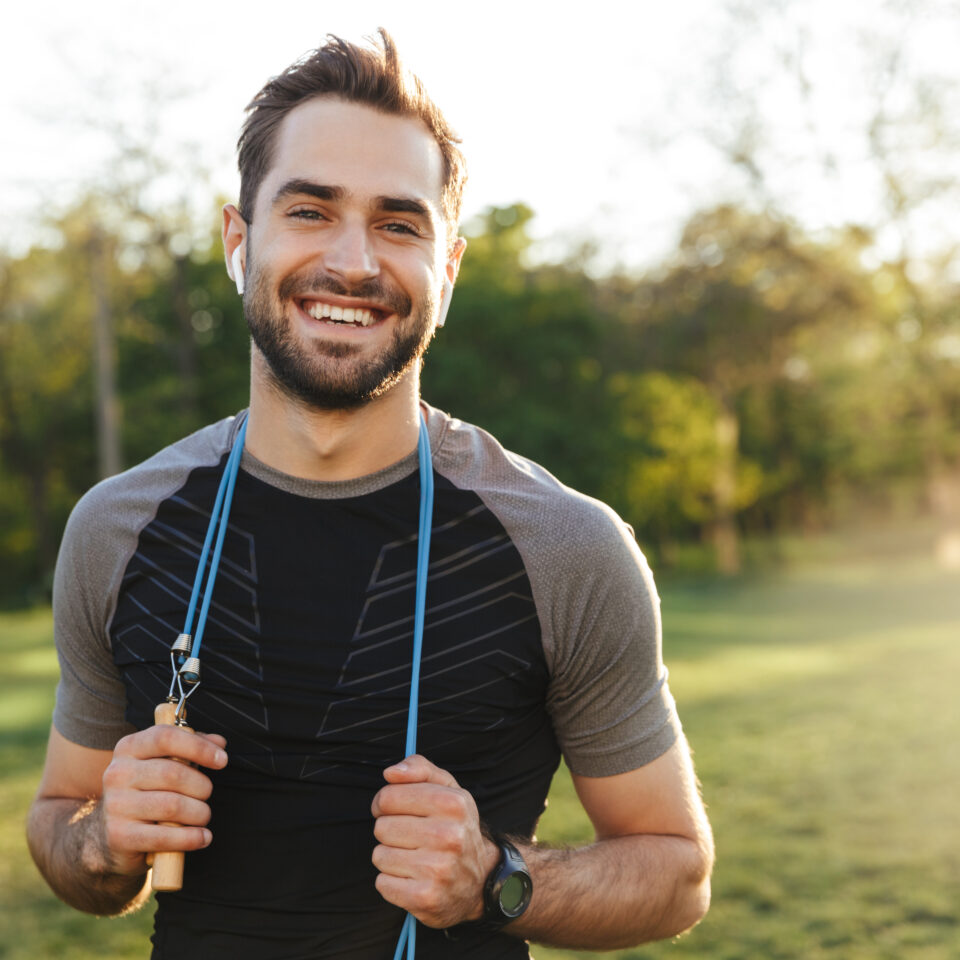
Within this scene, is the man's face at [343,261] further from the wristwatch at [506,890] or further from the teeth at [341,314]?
the wristwatch at [506,890]

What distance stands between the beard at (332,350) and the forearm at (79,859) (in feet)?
2.95

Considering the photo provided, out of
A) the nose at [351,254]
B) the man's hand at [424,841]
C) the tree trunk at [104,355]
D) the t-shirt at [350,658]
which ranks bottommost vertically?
the man's hand at [424,841]

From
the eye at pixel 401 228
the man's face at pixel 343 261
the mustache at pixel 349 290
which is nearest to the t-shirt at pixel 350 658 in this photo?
the man's face at pixel 343 261

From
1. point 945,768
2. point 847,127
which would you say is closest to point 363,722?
point 945,768

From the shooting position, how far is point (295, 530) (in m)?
2.20

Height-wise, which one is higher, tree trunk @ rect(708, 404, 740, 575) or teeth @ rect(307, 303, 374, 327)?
tree trunk @ rect(708, 404, 740, 575)

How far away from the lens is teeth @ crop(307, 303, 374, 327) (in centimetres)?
212

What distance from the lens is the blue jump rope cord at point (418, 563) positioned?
1.99m

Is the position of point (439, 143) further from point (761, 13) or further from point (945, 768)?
point (761, 13)

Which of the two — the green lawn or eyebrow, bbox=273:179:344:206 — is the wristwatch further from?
the green lawn

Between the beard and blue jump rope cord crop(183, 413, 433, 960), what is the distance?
0.19 meters

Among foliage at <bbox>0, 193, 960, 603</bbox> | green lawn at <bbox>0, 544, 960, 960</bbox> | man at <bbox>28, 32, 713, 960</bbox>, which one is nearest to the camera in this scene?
man at <bbox>28, 32, 713, 960</bbox>

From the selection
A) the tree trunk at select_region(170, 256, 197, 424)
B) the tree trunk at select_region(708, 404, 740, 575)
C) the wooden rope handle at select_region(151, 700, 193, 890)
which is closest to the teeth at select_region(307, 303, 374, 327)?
the wooden rope handle at select_region(151, 700, 193, 890)

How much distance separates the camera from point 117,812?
189 cm
